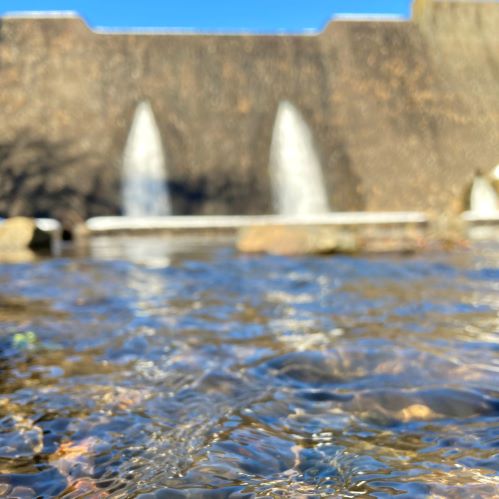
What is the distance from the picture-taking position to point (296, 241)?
8.10 meters

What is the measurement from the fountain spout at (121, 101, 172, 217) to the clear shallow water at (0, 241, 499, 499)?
13503 millimetres

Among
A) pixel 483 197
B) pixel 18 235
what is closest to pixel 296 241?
pixel 18 235

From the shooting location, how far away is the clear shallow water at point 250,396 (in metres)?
1.40

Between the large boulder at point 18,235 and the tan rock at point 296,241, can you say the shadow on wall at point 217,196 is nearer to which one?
the large boulder at point 18,235

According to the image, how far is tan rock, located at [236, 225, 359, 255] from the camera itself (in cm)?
793

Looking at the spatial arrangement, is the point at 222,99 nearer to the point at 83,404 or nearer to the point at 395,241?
the point at 395,241

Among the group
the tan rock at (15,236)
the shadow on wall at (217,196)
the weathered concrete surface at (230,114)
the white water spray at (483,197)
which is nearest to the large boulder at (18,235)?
the tan rock at (15,236)

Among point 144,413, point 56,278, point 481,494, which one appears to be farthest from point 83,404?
point 56,278

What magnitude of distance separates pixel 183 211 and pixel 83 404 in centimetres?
1609

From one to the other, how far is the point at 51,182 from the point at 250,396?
16.5 meters

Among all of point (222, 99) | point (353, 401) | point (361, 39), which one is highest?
point (361, 39)

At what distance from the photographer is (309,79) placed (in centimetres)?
1991

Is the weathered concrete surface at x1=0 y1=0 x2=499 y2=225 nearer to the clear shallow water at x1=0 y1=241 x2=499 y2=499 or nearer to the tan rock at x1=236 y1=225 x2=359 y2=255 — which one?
the tan rock at x1=236 y1=225 x2=359 y2=255

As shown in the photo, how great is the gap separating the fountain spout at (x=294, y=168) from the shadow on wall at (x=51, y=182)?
5088mm
